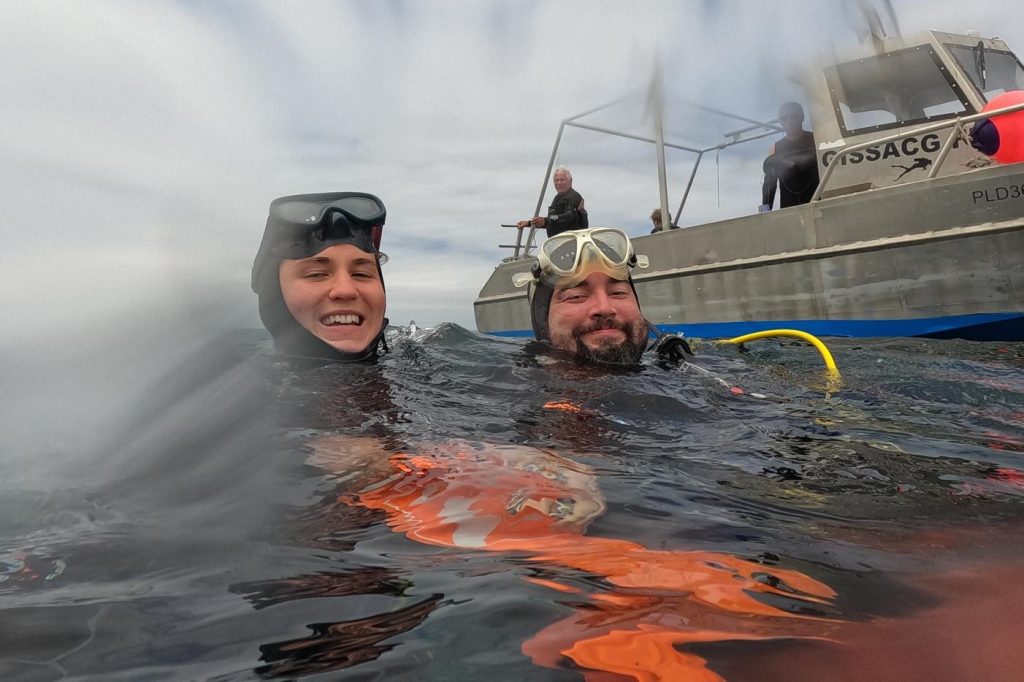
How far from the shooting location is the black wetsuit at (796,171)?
25.8 ft

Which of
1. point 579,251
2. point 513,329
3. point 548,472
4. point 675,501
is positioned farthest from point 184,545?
point 513,329

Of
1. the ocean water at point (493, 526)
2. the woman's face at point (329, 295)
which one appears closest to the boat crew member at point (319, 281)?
the woman's face at point (329, 295)

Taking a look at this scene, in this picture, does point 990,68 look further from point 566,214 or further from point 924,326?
point 566,214

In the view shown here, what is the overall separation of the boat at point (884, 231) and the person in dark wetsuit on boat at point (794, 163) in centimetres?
17

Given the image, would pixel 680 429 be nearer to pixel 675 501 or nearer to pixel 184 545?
pixel 675 501

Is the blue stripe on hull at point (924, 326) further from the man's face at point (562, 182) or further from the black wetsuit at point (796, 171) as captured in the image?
the man's face at point (562, 182)

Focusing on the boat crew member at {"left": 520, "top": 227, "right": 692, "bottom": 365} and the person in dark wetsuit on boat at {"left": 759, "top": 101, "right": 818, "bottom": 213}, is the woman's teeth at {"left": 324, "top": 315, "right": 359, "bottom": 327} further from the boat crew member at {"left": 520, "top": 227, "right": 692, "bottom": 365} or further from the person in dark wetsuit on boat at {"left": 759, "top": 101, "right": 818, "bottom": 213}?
the person in dark wetsuit on boat at {"left": 759, "top": 101, "right": 818, "bottom": 213}

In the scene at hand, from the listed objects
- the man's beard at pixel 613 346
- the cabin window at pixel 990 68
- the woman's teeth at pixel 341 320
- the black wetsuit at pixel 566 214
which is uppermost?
the cabin window at pixel 990 68

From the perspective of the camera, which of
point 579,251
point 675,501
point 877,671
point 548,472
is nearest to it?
point 877,671

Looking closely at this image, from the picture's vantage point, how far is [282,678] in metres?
0.93

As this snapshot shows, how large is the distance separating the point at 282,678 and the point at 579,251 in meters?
3.79

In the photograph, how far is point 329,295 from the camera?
3535 millimetres

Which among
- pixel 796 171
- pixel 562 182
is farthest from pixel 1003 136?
pixel 562 182

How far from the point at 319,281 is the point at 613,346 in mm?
1848
